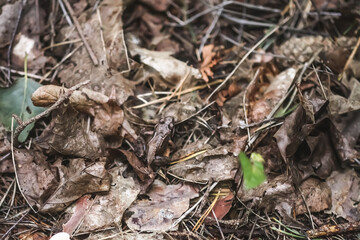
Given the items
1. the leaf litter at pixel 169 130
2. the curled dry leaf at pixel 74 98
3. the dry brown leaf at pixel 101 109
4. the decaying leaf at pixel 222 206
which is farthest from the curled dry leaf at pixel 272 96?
the curled dry leaf at pixel 74 98

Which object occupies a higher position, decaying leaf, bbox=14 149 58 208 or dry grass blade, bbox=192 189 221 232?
decaying leaf, bbox=14 149 58 208

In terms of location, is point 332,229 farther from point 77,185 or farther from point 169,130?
point 77,185

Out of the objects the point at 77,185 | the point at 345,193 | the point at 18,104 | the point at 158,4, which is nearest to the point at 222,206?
the point at 345,193

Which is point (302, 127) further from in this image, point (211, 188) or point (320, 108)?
point (211, 188)

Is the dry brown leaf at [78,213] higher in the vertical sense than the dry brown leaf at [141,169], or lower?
lower

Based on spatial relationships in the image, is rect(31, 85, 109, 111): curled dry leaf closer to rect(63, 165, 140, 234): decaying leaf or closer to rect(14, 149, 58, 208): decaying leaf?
rect(14, 149, 58, 208): decaying leaf

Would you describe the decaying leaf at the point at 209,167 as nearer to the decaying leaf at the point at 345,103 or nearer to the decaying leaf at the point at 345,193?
the decaying leaf at the point at 345,193

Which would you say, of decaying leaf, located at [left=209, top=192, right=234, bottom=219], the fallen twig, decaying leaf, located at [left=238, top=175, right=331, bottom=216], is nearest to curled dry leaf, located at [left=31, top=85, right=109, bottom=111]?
decaying leaf, located at [left=209, top=192, right=234, bottom=219]
